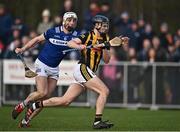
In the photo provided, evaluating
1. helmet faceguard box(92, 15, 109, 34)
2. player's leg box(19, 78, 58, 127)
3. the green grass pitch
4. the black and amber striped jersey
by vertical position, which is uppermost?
helmet faceguard box(92, 15, 109, 34)

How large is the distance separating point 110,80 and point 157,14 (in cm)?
819

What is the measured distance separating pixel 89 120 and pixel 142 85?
17.8ft

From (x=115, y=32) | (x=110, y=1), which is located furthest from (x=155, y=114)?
(x=110, y=1)

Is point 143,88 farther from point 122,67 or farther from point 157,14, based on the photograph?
point 157,14

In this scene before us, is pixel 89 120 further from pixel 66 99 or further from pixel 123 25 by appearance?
pixel 123 25

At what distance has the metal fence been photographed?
2427 centimetres

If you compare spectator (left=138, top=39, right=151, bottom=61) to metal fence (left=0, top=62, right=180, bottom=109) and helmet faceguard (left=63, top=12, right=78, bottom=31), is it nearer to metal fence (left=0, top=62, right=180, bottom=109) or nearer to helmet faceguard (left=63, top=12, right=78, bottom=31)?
metal fence (left=0, top=62, right=180, bottom=109)

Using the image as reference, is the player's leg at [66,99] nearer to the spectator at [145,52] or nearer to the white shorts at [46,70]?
the white shorts at [46,70]

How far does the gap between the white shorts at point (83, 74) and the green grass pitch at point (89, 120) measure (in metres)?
0.96

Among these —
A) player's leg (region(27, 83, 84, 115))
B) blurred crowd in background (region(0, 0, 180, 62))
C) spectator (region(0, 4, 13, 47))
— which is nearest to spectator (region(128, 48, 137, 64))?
blurred crowd in background (region(0, 0, 180, 62))

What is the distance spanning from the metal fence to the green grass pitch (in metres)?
0.71

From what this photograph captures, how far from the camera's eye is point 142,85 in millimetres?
24312

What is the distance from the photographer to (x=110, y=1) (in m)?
30.2

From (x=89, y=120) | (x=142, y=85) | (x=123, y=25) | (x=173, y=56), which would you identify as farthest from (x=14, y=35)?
(x=89, y=120)
